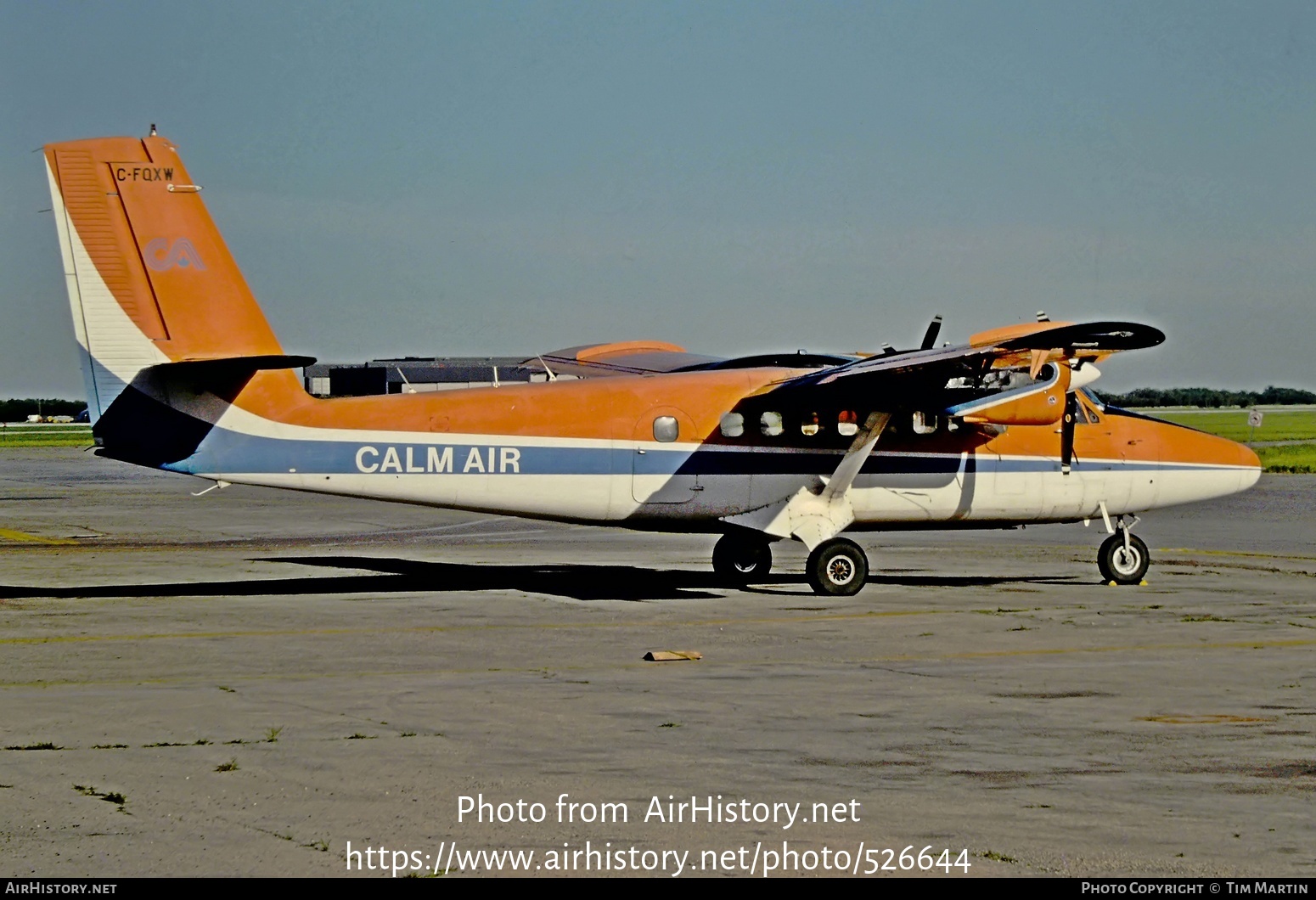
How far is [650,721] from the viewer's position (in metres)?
12.5

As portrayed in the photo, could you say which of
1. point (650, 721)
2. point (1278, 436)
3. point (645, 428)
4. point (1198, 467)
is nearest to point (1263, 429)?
point (1278, 436)

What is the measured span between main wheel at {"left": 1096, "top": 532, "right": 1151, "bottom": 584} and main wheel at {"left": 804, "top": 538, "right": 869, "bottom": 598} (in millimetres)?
4377

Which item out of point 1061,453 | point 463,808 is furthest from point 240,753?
point 1061,453

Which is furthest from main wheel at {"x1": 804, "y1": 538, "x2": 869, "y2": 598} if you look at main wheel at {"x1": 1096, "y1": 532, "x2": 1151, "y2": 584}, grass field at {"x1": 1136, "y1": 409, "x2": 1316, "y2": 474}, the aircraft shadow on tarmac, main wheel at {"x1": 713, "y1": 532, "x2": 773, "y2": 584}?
grass field at {"x1": 1136, "y1": 409, "x2": 1316, "y2": 474}

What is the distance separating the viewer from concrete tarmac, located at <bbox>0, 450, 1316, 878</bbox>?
8766 millimetres

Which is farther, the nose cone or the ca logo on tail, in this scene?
the nose cone

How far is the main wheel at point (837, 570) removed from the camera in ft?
72.2

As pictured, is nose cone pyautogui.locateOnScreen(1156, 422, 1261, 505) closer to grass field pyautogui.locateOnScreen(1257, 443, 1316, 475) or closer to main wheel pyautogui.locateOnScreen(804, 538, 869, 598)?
main wheel pyautogui.locateOnScreen(804, 538, 869, 598)

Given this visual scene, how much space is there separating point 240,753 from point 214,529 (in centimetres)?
2605

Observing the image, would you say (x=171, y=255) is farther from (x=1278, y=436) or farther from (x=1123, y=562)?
(x=1278, y=436)

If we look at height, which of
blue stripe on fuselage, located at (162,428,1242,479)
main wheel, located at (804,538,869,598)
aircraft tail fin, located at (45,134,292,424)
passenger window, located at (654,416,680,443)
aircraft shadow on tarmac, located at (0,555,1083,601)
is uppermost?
aircraft tail fin, located at (45,134,292,424)

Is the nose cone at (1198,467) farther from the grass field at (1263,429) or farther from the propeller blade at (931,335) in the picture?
the grass field at (1263,429)

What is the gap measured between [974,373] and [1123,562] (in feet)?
14.1

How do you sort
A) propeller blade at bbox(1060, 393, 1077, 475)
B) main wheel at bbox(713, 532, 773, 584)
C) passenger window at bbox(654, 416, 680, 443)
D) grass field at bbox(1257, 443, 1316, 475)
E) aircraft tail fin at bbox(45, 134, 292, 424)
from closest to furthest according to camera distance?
aircraft tail fin at bbox(45, 134, 292, 424)
passenger window at bbox(654, 416, 680, 443)
propeller blade at bbox(1060, 393, 1077, 475)
main wheel at bbox(713, 532, 773, 584)
grass field at bbox(1257, 443, 1316, 475)
